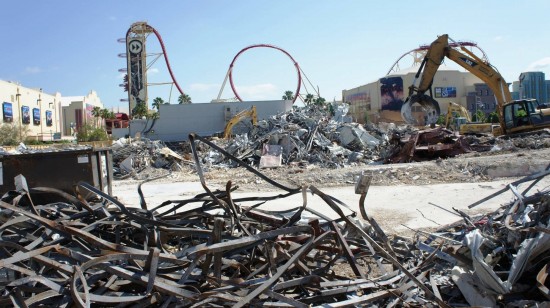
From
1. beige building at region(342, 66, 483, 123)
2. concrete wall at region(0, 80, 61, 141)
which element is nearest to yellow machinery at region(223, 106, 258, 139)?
concrete wall at region(0, 80, 61, 141)

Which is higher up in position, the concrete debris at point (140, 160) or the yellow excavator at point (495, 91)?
the yellow excavator at point (495, 91)

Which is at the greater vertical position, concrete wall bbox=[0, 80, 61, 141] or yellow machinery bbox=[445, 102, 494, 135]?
concrete wall bbox=[0, 80, 61, 141]

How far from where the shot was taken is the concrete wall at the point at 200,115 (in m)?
53.2

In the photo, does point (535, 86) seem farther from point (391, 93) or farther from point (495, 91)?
point (495, 91)

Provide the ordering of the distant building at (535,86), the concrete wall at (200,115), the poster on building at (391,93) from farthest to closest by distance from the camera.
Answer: the distant building at (535,86)
the poster on building at (391,93)
the concrete wall at (200,115)

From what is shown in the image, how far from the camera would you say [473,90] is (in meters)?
83.6

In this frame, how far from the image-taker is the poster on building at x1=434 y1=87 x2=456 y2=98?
272 ft

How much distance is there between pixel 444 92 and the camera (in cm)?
8325

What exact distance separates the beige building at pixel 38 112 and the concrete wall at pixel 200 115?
56.9 ft

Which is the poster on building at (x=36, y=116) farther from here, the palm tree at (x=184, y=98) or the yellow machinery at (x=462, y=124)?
the yellow machinery at (x=462, y=124)

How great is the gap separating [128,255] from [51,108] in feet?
292

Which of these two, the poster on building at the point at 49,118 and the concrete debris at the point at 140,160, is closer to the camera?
the concrete debris at the point at 140,160

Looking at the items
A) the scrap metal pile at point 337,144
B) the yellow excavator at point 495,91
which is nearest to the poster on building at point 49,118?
the scrap metal pile at point 337,144

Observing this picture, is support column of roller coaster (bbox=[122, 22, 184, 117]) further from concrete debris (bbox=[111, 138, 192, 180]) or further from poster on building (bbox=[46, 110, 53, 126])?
concrete debris (bbox=[111, 138, 192, 180])
